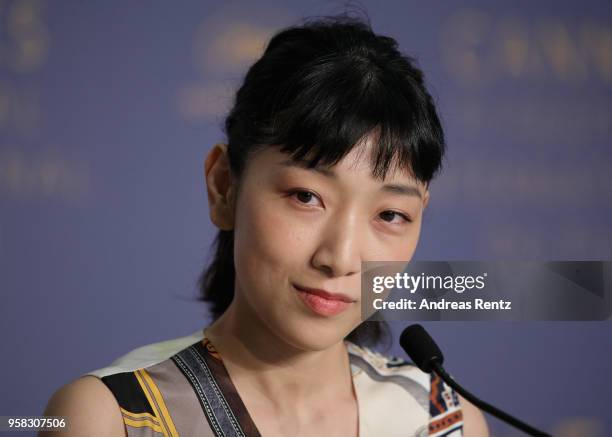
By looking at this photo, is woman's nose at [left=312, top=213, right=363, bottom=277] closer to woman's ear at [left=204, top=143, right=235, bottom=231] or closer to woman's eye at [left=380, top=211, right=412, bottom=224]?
woman's eye at [left=380, top=211, right=412, bottom=224]

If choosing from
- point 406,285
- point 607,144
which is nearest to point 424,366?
point 406,285

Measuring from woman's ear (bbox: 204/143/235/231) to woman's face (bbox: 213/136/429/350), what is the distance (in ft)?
0.25

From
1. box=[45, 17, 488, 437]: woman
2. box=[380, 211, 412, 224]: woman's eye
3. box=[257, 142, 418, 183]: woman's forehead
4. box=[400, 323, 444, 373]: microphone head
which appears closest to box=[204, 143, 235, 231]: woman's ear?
box=[45, 17, 488, 437]: woman

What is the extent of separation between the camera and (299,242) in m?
0.92

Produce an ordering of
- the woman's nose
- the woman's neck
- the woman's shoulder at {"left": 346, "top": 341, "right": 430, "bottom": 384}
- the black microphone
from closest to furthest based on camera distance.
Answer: the black microphone → the woman's nose → the woman's neck → the woman's shoulder at {"left": 346, "top": 341, "right": 430, "bottom": 384}

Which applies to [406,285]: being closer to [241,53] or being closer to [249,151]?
[249,151]

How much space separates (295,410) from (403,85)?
1.58ft

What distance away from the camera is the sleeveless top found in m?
0.98

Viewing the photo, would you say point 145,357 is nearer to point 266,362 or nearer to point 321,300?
point 266,362

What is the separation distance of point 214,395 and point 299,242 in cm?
27

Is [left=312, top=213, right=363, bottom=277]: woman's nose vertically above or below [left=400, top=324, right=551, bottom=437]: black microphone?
above

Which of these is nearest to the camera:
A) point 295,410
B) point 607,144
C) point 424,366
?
point 424,366

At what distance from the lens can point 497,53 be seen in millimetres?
1878

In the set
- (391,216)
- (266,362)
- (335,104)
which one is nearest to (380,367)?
(266,362)
